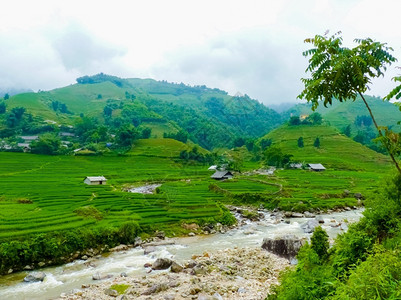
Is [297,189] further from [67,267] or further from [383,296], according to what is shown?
[383,296]

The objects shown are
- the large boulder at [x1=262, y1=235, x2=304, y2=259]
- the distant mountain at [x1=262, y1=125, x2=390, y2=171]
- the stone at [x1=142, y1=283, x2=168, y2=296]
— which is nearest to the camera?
the stone at [x1=142, y1=283, x2=168, y2=296]

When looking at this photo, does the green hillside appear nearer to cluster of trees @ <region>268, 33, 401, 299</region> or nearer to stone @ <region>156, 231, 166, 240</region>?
cluster of trees @ <region>268, 33, 401, 299</region>

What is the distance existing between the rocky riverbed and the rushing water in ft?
6.31

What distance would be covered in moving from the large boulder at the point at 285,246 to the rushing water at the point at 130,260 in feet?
13.2

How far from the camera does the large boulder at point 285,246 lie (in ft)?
98.6

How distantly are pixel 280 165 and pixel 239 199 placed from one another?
198 ft

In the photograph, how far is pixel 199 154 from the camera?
12950 centimetres

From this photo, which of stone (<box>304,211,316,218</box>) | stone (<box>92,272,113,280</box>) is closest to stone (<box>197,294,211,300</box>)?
stone (<box>92,272,113,280</box>)

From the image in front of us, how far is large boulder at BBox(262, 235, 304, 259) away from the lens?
98.6 ft

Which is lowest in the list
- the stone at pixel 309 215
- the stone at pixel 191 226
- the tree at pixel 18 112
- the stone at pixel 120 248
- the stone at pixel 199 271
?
the stone at pixel 309 215

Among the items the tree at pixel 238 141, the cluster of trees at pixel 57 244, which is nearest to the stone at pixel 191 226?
the cluster of trees at pixel 57 244

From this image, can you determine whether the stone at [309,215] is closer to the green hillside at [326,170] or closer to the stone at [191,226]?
the green hillside at [326,170]

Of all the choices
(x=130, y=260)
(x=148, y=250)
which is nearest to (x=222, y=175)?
(x=148, y=250)

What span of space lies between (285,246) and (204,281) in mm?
11205
